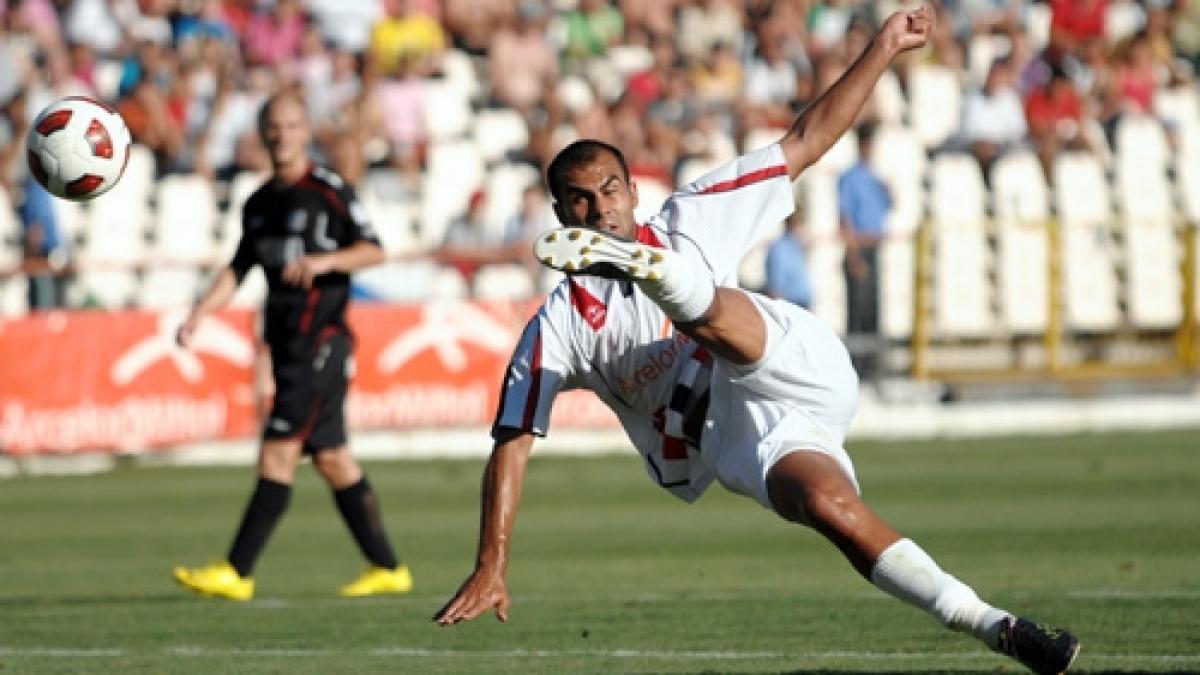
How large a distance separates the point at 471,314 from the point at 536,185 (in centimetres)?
153

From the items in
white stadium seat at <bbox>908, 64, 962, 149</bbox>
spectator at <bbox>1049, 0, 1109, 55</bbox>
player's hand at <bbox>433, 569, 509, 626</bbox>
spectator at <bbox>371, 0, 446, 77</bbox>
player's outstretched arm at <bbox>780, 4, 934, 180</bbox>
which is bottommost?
player's hand at <bbox>433, 569, 509, 626</bbox>

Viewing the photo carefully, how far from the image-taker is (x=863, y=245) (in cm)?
2280

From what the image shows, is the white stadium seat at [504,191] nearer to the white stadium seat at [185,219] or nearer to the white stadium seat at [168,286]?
the white stadium seat at [185,219]

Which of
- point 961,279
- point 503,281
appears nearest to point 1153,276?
point 961,279

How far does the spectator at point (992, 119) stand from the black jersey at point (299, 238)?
14.4m

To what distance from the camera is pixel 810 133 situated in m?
8.20

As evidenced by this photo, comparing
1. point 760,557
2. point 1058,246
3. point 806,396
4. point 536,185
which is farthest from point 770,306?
Answer: point 1058,246

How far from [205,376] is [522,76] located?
5.85 m

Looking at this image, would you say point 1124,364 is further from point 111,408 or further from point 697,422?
point 697,422

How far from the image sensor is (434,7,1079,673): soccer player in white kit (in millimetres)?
6934

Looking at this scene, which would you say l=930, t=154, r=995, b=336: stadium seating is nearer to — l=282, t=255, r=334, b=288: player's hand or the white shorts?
l=282, t=255, r=334, b=288: player's hand

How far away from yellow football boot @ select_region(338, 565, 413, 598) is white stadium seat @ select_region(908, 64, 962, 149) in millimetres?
15030

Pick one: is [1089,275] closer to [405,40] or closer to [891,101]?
[891,101]

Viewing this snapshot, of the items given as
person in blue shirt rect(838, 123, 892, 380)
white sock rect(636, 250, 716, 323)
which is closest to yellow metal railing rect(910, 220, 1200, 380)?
person in blue shirt rect(838, 123, 892, 380)
